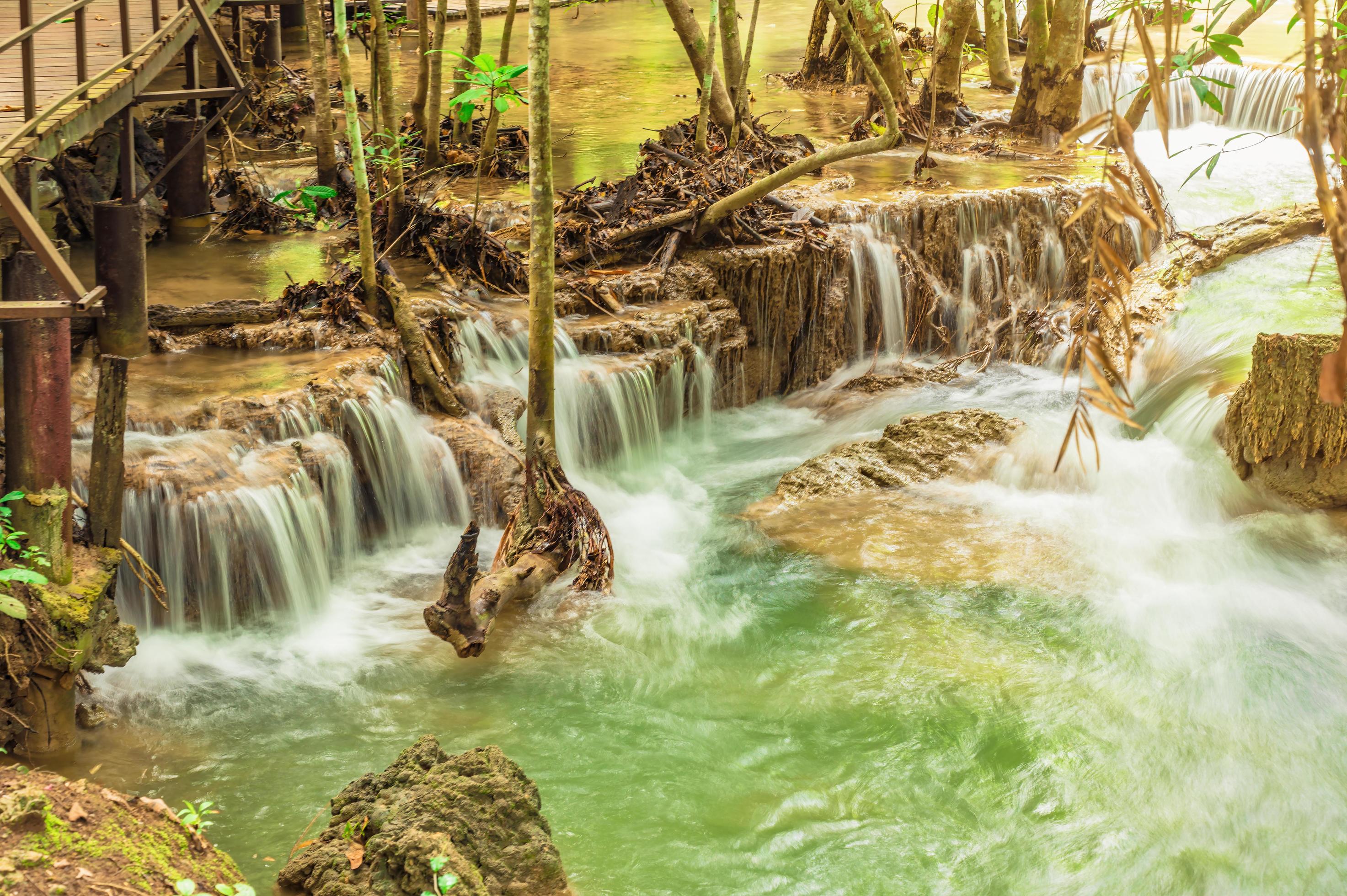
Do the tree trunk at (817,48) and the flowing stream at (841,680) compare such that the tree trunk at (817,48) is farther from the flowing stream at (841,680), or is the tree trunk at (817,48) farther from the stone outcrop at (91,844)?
the stone outcrop at (91,844)

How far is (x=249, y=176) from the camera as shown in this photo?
10117 mm

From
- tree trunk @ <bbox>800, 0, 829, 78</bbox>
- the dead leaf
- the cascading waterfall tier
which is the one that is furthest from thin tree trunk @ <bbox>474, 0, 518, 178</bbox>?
the dead leaf

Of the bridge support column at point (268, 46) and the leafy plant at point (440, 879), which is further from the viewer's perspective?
the bridge support column at point (268, 46)

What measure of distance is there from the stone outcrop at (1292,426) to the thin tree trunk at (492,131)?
619cm

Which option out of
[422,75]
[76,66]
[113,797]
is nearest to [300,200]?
[422,75]

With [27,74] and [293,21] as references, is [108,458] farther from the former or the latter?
[293,21]

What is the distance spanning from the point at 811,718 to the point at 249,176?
7.29 metres

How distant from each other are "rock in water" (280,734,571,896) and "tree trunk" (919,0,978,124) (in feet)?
33.1

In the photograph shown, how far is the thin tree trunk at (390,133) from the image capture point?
8.51 m

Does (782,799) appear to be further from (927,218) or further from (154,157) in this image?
(154,157)

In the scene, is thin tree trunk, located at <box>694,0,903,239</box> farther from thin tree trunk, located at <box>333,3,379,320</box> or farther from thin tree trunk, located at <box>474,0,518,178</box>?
thin tree trunk, located at <box>333,3,379,320</box>

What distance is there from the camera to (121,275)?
22.7 feet

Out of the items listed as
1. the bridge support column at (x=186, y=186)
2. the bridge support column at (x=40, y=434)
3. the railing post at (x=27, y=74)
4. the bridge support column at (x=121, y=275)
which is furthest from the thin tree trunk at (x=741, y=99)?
the bridge support column at (x=40, y=434)

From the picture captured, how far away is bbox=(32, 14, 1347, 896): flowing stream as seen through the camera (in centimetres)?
482
